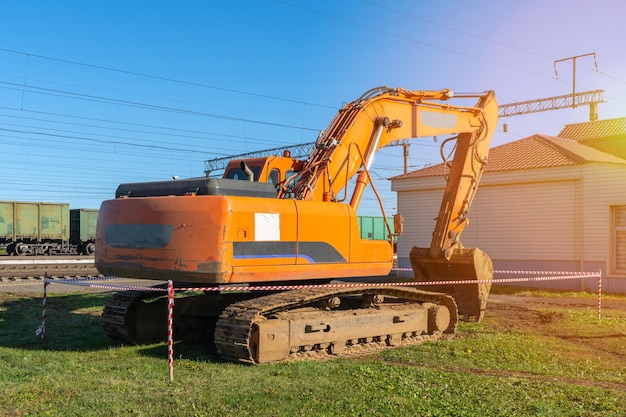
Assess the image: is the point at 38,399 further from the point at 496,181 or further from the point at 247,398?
the point at 496,181

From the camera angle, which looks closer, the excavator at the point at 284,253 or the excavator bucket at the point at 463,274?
the excavator at the point at 284,253

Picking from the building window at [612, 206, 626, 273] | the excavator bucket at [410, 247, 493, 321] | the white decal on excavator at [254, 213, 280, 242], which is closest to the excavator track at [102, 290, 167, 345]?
the white decal on excavator at [254, 213, 280, 242]

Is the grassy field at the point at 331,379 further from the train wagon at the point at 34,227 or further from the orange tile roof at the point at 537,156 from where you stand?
the train wagon at the point at 34,227

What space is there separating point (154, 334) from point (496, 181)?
51.6 ft

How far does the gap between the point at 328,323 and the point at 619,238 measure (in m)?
14.5

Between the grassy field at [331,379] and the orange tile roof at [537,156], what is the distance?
1056cm

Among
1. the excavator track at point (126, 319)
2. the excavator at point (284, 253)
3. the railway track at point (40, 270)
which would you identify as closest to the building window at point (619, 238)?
the excavator at point (284, 253)

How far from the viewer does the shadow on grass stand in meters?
9.82

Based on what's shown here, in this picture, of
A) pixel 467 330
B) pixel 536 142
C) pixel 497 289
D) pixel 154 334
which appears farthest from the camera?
pixel 536 142

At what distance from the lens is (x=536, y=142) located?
24734mm

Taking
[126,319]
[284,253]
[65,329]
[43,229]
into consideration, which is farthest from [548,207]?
[43,229]

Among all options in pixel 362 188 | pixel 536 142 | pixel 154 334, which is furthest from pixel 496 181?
pixel 154 334

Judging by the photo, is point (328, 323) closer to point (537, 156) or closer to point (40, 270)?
point (537, 156)

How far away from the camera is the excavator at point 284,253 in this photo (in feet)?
27.1
